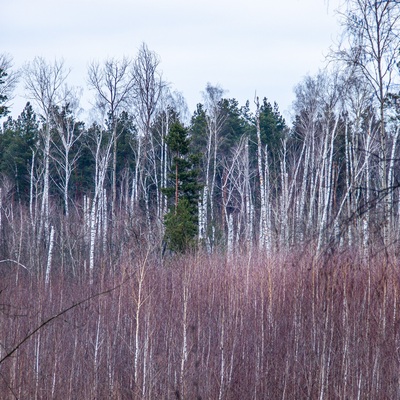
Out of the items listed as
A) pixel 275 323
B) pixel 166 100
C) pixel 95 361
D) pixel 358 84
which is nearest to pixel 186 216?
pixel 358 84

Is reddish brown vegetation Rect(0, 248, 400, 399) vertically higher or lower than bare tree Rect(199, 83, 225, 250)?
lower

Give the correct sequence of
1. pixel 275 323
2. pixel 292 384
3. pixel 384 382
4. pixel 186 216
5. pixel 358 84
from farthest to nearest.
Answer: pixel 358 84 < pixel 186 216 < pixel 275 323 < pixel 292 384 < pixel 384 382

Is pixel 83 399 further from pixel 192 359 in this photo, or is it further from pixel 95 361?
pixel 192 359

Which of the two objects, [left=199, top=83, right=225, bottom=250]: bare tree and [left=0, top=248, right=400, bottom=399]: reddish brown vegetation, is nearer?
[left=0, top=248, right=400, bottom=399]: reddish brown vegetation

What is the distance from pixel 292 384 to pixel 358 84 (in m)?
14.1

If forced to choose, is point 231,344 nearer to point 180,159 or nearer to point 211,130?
point 180,159

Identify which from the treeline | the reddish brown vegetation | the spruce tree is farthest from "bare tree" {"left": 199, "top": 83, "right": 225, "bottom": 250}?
the reddish brown vegetation

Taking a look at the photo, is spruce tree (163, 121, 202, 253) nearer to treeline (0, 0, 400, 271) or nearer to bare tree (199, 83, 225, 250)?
treeline (0, 0, 400, 271)

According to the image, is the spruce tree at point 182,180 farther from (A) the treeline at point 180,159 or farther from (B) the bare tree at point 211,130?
(B) the bare tree at point 211,130

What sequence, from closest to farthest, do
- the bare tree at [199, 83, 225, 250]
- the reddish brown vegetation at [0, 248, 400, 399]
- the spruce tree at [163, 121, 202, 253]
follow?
the reddish brown vegetation at [0, 248, 400, 399], the spruce tree at [163, 121, 202, 253], the bare tree at [199, 83, 225, 250]

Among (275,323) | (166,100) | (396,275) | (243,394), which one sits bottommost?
(243,394)

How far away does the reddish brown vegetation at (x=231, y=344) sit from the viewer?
9.20 meters

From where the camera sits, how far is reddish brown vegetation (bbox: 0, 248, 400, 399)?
30.2ft

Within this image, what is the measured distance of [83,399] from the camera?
976 centimetres
